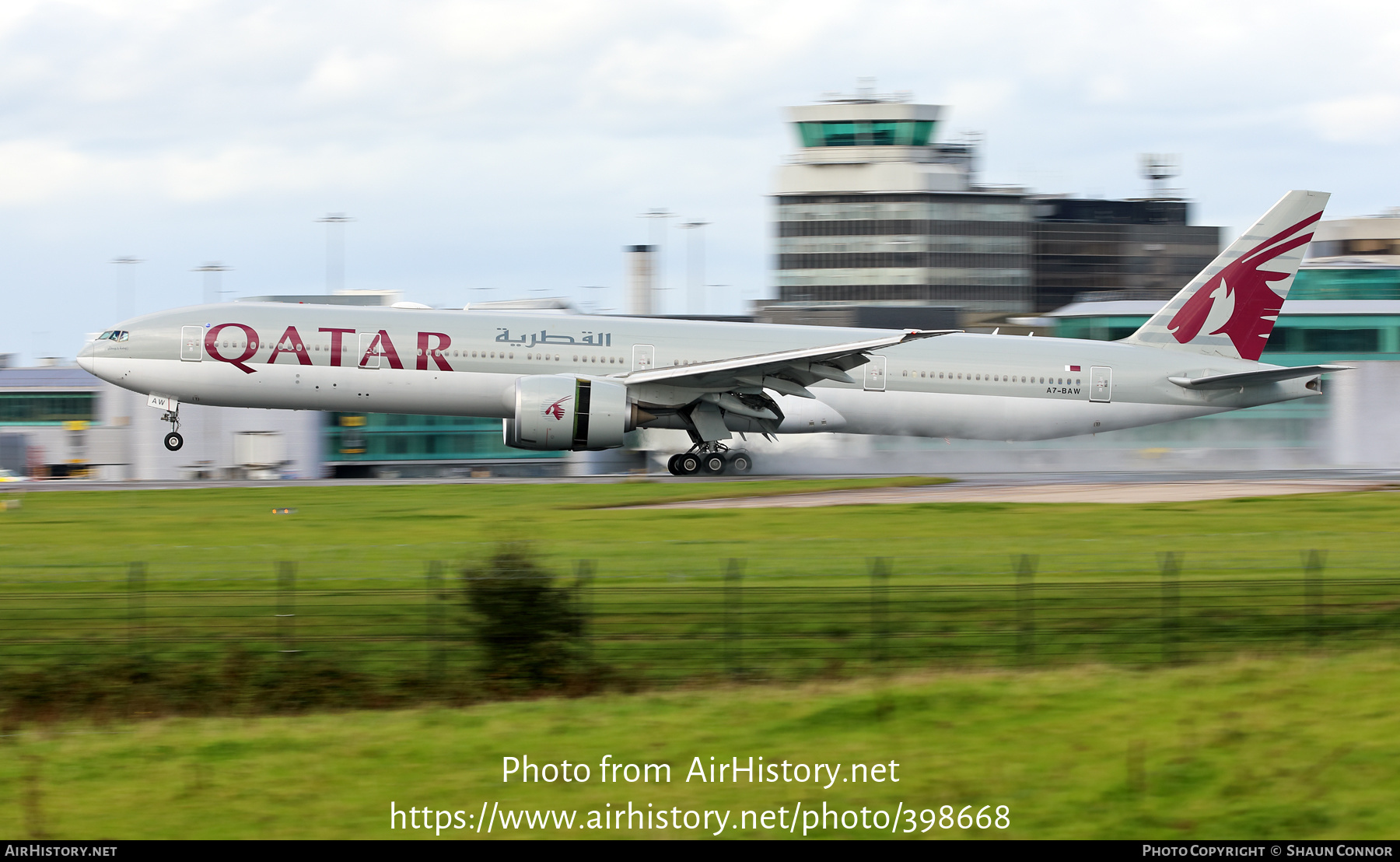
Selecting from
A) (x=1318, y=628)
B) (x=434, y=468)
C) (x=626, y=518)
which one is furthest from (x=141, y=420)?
(x=1318, y=628)

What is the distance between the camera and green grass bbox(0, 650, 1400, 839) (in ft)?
42.5

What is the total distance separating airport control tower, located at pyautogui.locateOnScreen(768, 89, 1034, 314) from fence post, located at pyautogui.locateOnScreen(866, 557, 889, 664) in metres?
96.9

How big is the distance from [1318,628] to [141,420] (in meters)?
43.3

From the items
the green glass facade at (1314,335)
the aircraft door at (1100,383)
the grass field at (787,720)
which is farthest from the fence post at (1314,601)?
the green glass facade at (1314,335)

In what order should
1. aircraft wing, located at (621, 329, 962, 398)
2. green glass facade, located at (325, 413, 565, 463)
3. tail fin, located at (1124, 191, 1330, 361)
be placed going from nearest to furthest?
aircraft wing, located at (621, 329, 962, 398) < tail fin, located at (1124, 191, 1330, 361) < green glass facade, located at (325, 413, 565, 463)

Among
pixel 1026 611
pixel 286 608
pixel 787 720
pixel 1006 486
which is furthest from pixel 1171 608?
pixel 1006 486

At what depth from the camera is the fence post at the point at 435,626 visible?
1720 cm

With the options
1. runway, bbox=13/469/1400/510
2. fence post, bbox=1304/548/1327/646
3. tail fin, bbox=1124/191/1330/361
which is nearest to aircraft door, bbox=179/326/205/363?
runway, bbox=13/469/1400/510

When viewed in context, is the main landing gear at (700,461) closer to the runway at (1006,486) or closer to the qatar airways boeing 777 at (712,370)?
the qatar airways boeing 777 at (712,370)

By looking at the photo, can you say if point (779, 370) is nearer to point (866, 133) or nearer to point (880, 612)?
point (880, 612)

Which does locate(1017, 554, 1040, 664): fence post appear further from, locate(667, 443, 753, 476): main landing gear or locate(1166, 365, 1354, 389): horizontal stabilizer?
locate(1166, 365, 1354, 389): horizontal stabilizer

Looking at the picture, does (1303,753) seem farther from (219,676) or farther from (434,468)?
(434,468)

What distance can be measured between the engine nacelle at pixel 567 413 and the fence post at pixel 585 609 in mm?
17347
